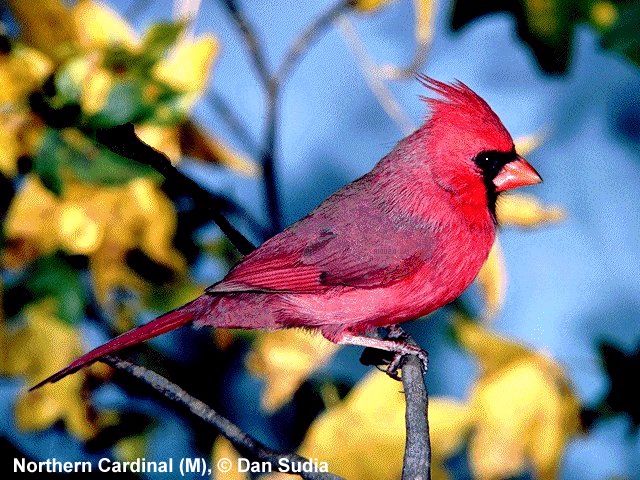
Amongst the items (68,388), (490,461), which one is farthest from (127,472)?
(490,461)

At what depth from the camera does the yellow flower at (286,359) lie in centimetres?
115

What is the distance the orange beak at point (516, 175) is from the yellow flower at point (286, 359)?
0.47 metres

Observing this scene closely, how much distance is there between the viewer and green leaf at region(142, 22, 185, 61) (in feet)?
3.05

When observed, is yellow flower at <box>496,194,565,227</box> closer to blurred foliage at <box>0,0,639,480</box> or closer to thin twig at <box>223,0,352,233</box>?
blurred foliage at <box>0,0,639,480</box>

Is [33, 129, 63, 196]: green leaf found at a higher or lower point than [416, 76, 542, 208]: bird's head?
higher

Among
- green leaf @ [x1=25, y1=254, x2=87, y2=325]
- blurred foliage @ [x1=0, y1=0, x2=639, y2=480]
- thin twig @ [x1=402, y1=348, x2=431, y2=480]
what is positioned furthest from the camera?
green leaf @ [x1=25, y1=254, x2=87, y2=325]

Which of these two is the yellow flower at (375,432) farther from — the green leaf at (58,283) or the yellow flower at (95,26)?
the yellow flower at (95,26)

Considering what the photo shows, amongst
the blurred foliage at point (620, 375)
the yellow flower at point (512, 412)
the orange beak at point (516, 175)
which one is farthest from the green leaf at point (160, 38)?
the blurred foliage at point (620, 375)

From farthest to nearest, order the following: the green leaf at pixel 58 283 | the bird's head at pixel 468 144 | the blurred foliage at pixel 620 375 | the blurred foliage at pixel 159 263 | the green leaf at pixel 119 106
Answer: the blurred foliage at pixel 620 375 < the green leaf at pixel 58 283 < the blurred foliage at pixel 159 263 < the green leaf at pixel 119 106 < the bird's head at pixel 468 144

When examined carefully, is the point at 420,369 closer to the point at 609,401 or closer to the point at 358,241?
the point at 358,241

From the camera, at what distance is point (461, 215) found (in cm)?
76

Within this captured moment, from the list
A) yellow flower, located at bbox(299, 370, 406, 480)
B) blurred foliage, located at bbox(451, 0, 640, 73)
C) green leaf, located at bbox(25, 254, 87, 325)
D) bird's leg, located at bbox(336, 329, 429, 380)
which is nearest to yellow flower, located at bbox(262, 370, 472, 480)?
yellow flower, located at bbox(299, 370, 406, 480)

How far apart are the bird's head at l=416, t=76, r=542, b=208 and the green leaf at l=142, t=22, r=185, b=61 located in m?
0.33

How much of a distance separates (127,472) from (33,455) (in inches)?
6.0
